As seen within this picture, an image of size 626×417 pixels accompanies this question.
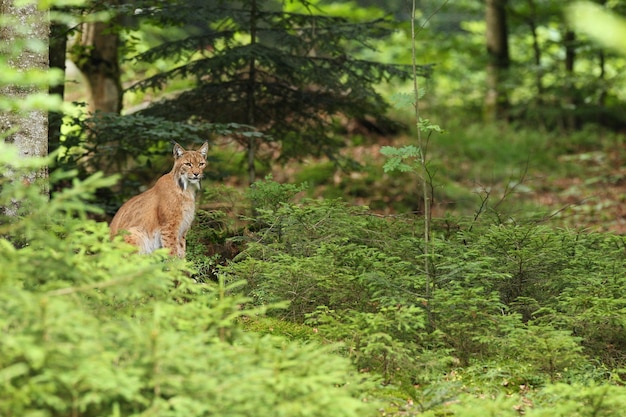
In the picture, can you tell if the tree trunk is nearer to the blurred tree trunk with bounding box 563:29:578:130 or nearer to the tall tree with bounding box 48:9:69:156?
the tall tree with bounding box 48:9:69:156

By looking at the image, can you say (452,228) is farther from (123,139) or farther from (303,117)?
(123,139)

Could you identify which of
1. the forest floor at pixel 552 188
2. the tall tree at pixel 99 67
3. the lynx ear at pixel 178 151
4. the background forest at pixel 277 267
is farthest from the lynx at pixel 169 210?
the forest floor at pixel 552 188

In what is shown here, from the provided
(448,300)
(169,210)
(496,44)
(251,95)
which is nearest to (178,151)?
(169,210)

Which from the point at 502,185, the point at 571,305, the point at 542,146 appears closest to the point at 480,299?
the point at 571,305

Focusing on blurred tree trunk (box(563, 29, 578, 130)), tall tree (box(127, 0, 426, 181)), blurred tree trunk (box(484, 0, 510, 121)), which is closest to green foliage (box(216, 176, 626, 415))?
tall tree (box(127, 0, 426, 181))

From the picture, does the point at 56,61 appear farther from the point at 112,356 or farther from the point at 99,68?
the point at 112,356

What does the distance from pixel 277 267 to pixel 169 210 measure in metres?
1.46

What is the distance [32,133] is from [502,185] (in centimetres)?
1224

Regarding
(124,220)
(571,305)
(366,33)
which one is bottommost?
(571,305)

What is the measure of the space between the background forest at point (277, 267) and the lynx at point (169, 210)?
1.49 ft

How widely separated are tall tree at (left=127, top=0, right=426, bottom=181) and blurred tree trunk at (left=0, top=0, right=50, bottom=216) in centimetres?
326

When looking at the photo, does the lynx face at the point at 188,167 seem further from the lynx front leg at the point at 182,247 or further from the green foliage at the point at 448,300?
the green foliage at the point at 448,300

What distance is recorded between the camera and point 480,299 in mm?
5574

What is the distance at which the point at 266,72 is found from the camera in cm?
980
